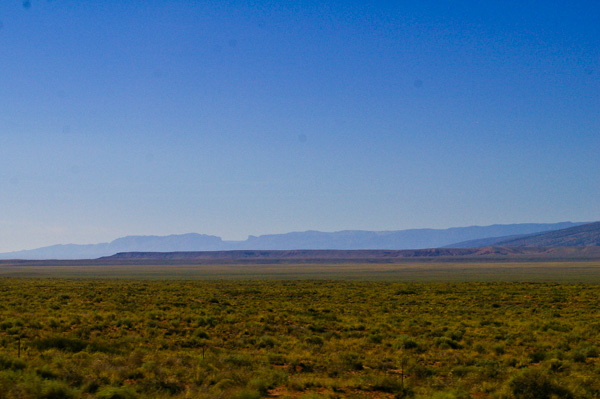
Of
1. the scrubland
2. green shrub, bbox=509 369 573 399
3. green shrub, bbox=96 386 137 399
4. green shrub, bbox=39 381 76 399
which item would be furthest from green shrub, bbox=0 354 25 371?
green shrub, bbox=509 369 573 399

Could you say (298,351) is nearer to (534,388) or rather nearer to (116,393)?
(534,388)

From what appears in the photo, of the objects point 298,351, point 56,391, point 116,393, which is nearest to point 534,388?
point 298,351

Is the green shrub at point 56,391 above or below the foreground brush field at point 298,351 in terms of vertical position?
above

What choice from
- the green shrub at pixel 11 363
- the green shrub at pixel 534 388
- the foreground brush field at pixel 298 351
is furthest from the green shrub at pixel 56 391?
the green shrub at pixel 534 388

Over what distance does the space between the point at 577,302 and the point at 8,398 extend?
3370 cm

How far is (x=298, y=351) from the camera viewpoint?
1652 centimetres

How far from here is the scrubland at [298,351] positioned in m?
11.0

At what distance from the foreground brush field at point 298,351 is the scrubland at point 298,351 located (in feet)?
0.15

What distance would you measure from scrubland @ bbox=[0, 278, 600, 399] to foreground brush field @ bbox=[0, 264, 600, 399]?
0.15 feet

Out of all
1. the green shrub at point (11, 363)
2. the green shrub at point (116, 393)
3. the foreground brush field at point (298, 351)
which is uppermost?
the green shrub at point (11, 363)

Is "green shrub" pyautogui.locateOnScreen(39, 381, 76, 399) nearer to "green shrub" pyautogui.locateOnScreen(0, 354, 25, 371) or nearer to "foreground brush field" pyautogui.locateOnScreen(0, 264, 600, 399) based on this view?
"foreground brush field" pyautogui.locateOnScreen(0, 264, 600, 399)

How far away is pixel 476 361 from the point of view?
1469cm

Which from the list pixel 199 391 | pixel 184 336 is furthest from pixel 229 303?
pixel 199 391

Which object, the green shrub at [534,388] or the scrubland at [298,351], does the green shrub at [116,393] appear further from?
the green shrub at [534,388]
